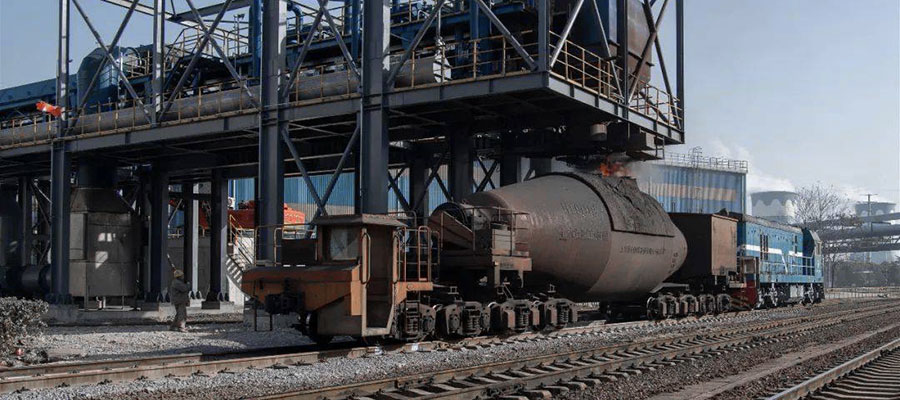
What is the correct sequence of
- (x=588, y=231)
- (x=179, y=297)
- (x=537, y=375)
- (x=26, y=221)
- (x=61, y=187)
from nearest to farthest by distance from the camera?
(x=537, y=375) < (x=588, y=231) < (x=179, y=297) < (x=61, y=187) < (x=26, y=221)

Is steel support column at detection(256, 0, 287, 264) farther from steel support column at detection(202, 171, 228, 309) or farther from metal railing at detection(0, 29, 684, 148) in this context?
steel support column at detection(202, 171, 228, 309)

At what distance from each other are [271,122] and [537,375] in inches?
A: 642

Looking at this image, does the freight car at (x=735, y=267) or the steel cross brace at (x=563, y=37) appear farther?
the freight car at (x=735, y=267)

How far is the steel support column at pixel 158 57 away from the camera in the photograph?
1120 inches

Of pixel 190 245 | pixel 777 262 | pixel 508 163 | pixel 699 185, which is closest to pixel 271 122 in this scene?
pixel 508 163

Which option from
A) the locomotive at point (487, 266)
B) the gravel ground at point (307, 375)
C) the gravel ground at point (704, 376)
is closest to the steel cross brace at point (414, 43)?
the locomotive at point (487, 266)

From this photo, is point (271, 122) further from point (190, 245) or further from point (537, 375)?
point (537, 375)

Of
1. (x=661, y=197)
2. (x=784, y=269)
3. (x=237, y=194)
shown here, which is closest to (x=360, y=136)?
(x=784, y=269)

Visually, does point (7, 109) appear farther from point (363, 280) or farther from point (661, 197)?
point (661, 197)

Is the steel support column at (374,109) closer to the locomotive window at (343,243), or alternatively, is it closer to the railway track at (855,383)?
the locomotive window at (343,243)

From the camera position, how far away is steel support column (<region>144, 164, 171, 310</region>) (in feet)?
112

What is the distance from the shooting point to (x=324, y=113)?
24391 millimetres

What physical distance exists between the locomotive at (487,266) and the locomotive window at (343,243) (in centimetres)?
2

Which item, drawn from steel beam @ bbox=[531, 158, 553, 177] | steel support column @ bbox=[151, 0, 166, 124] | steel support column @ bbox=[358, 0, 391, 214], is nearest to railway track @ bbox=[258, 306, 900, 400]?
steel support column @ bbox=[358, 0, 391, 214]
